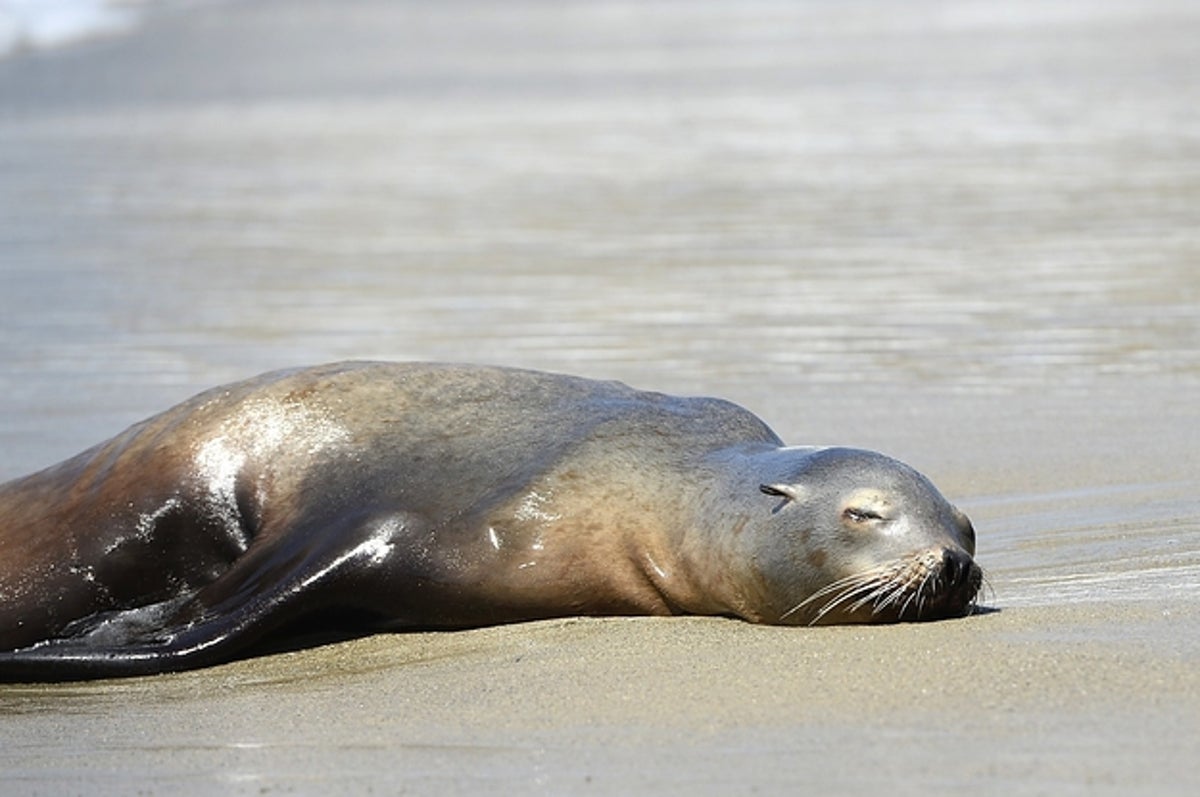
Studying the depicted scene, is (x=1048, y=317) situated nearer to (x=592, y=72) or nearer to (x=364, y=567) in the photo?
(x=364, y=567)

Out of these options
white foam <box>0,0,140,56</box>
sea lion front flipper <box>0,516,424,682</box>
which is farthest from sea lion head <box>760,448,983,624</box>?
white foam <box>0,0,140,56</box>

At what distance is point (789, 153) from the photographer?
52.4ft

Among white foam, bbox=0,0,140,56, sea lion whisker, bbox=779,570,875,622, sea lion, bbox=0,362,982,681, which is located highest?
white foam, bbox=0,0,140,56

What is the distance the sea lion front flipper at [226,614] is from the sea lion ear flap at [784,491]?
2.74 ft

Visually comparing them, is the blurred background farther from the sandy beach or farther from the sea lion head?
the sea lion head

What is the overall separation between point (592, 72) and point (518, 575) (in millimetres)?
18752

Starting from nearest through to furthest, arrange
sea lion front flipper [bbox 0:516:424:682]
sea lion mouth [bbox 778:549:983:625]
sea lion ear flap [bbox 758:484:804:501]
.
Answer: sea lion mouth [bbox 778:549:983:625], sea lion front flipper [bbox 0:516:424:682], sea lion ear flap [bbox 758:484:804:501]

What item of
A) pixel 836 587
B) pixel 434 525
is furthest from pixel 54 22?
pixel 836 587

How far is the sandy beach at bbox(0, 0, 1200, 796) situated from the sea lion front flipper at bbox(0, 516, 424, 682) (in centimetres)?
5

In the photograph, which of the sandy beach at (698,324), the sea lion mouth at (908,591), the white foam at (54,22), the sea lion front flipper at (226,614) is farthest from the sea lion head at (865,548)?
the white foam at (54,22)

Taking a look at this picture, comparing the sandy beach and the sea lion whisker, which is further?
the sea lion whisker

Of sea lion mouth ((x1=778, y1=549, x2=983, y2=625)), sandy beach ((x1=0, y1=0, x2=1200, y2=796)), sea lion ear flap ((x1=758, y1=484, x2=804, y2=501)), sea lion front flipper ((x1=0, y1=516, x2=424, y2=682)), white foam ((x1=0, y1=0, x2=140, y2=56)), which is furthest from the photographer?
white foam ((x1=0, y1=0, x2=140, y2=56))

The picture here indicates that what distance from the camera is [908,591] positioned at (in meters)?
4.93

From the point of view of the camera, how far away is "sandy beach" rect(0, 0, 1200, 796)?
412 cm
